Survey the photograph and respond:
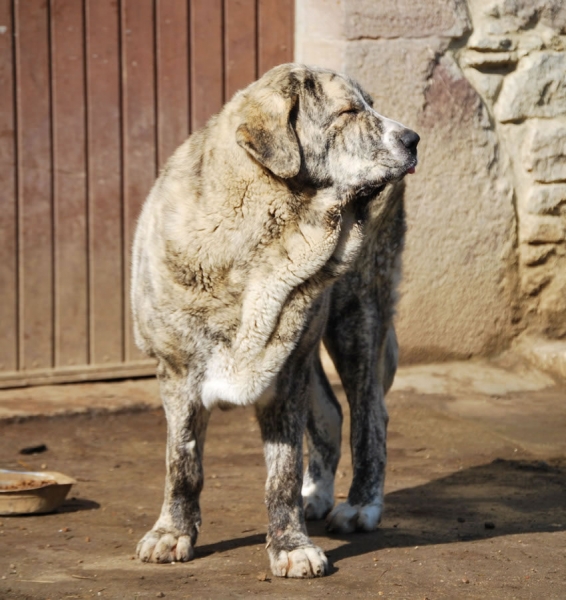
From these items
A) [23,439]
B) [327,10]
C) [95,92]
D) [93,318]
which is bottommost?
[23,439]

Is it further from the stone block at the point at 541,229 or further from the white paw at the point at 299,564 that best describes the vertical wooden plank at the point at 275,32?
the white paw at the point at 299,564

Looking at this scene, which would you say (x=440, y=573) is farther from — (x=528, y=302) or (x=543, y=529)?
(x=528, y=302)

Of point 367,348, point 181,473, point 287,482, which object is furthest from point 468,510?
point 181,473

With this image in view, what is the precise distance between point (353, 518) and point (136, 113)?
287cm

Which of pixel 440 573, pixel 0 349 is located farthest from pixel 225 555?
pixel 0 349

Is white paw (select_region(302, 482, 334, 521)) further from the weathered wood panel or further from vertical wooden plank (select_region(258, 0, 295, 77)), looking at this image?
vertical wooden plank (select_region(258, 0, 295, 77))

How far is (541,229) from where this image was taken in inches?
248

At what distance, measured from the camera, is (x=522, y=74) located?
246 inches

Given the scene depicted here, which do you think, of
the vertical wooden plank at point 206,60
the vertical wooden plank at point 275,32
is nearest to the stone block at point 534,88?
the vertical wooden plank at point 275,32

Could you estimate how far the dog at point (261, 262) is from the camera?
10.9 ft

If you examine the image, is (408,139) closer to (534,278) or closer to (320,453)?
(320,453)

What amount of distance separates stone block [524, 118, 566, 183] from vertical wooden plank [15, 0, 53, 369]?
8.82 feet

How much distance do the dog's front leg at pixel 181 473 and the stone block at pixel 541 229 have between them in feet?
10.9

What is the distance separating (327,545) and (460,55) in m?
3.44
